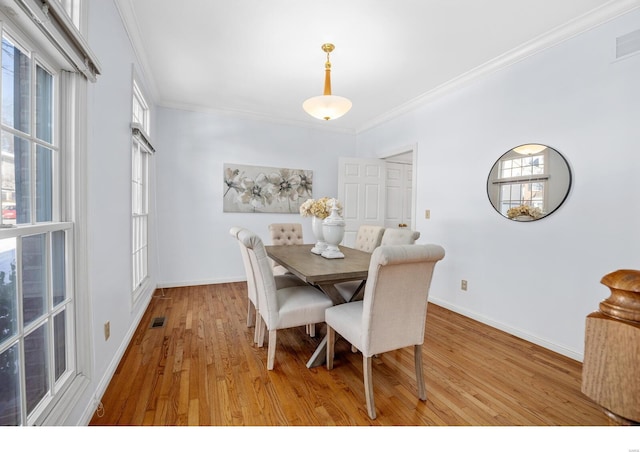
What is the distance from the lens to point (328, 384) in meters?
1.91

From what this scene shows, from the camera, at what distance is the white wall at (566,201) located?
2.11 meters

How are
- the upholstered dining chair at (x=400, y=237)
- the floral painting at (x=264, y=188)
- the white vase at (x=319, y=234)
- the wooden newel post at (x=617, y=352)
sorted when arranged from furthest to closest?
1. the floral painting at (x=264, y=188)
2. the white vase at (x=319, y=234)
3. the upholstered dining chair at (x=400, y=237)
4. the wooden newel post at (x=617, y=352)

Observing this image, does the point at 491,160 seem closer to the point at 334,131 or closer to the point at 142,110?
the point at 334,131

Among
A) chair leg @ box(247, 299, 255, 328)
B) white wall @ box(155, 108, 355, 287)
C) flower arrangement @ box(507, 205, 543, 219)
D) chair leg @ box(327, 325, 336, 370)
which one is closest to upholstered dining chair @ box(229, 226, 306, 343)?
chair leg @ box(247, 299, 255, 328)

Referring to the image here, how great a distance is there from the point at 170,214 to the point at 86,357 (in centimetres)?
288

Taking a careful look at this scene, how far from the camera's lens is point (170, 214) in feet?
13.5

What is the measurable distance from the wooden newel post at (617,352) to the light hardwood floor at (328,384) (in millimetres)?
1425

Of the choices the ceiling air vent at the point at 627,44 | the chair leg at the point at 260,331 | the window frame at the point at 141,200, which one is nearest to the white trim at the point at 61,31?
the window frame at the point at 141,200

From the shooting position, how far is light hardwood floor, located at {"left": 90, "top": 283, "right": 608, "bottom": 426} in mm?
1613

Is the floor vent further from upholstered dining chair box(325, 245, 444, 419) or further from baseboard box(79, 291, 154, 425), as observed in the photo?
upholstered dining chair box(325, 245, 444, 419)

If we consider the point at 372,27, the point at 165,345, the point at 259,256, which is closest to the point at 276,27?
the point at 372,27

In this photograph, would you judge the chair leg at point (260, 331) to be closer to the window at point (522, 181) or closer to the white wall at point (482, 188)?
the white wall at point (482, 188)

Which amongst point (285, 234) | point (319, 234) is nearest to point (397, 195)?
point (285, 234)

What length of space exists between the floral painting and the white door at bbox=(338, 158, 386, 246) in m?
0.64
